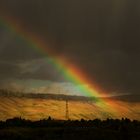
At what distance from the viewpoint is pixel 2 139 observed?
529ft

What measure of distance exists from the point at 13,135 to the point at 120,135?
42.1 m

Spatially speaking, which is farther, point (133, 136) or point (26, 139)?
point (133, 136)

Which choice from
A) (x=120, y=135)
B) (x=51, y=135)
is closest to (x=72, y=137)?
(x=51, y=135)

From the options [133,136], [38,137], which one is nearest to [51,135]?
[38,137]

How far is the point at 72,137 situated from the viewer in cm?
16288

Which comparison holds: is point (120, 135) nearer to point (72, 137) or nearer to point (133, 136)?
point (133, 136)

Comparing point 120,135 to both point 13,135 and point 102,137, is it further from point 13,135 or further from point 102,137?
point 13,135

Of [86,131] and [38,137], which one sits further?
[86,131]

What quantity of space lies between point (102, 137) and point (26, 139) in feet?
94.1

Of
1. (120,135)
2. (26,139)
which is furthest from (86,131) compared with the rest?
(26,139)

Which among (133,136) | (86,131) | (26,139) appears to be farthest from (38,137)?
(133,136)

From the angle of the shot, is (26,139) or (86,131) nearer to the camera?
(26,139)

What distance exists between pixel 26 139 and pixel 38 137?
15.3 feet

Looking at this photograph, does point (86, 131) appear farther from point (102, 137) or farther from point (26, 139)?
point (26, 139)
